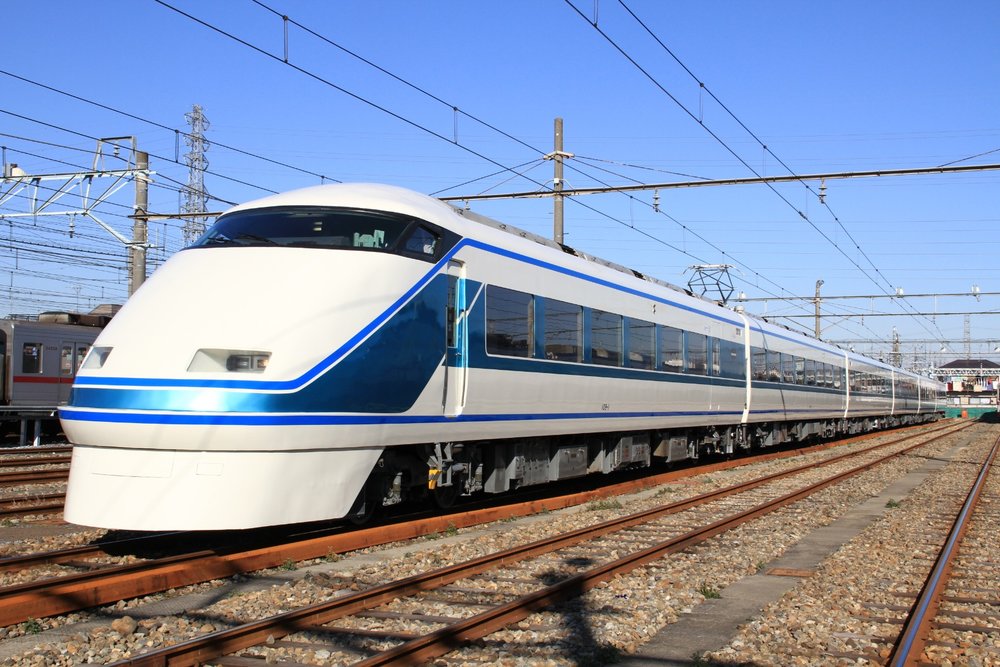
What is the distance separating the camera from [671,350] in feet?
54.3

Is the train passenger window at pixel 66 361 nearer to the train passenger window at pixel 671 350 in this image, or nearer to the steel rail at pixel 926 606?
the train passenger window at pixel 671 350

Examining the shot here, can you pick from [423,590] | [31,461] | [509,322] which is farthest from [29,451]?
[423,590]

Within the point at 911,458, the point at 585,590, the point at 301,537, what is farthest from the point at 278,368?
the point at 911,458

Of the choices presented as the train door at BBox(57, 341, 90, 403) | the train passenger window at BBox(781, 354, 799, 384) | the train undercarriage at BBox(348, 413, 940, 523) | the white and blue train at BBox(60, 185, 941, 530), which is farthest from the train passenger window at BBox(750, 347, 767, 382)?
the train door at BBox(57, 341, 90, 403)

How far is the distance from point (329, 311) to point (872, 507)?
9505mm

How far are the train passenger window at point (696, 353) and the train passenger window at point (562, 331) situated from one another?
4.89 meters

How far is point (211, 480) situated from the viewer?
7508 mm

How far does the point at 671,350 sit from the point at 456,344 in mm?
7351

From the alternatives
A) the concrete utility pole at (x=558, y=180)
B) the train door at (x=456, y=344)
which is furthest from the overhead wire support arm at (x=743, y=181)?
the train door at (x=456, y=344)

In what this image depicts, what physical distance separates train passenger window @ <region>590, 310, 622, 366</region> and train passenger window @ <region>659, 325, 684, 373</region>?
193cm

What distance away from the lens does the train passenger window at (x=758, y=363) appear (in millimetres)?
21812

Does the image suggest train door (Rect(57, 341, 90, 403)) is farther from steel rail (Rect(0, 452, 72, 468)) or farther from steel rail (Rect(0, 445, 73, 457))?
steel rail (Rect(0, 452, 72, 468))

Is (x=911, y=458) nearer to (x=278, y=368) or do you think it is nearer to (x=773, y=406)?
(x=773, y=406)

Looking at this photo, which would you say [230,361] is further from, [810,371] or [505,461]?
[810,371]
